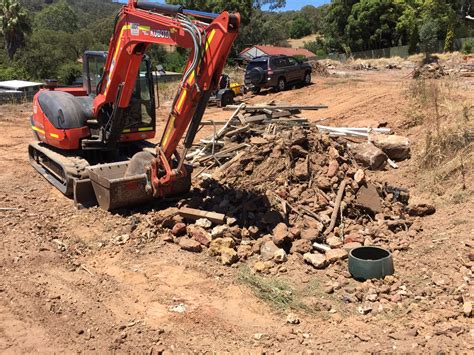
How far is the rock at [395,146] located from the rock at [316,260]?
16.5 ft

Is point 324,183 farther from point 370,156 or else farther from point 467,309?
A: point 467,309

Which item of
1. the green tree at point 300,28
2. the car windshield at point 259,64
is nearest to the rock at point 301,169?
Result: the car windshield at point 259,64

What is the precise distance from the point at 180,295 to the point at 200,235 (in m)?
1.48

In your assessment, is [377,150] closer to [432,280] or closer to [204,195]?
[204,195]

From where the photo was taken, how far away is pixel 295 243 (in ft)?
23.9

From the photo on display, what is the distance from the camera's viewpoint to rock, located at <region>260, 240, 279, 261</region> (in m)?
6.96

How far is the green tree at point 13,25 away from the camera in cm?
5312

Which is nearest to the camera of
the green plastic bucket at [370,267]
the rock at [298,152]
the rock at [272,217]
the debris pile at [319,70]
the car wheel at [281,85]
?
the green plastic bucket at [370,267]

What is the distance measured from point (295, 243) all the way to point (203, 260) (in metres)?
1.40

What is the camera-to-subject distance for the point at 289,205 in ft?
27.1

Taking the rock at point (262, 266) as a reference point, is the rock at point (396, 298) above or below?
below

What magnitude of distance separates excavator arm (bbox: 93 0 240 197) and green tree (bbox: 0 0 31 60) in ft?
169

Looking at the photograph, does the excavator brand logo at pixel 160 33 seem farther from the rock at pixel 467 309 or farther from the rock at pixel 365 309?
the rock at pixel 467 309

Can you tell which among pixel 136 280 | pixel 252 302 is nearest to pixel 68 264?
pixel 136 280
